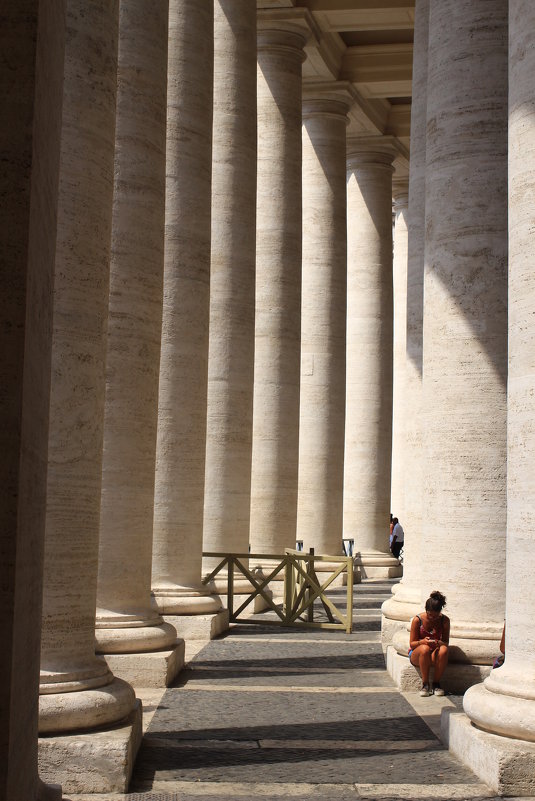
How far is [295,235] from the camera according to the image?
160m

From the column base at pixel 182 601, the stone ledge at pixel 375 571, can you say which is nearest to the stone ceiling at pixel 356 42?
the stone ledge at pixel 375 571

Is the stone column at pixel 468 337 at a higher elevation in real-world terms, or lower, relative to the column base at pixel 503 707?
higher

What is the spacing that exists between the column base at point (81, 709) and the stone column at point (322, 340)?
382 ft

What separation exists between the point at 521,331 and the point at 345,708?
34.4m

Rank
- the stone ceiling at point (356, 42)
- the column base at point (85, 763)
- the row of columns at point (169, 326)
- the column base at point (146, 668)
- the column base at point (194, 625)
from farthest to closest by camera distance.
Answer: the stone ceiling at point (356, 42) < the column base at point (194, 625) < the column base at point (146, 668) < the row of columns at point (169, 326) < the column base at point (85, 763)

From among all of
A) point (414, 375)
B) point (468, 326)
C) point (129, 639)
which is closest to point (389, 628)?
point (414, 375)

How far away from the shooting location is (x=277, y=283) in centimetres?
15900

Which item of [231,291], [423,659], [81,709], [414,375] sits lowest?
[423,659]

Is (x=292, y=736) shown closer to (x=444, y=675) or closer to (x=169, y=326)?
(x=444, y=675)

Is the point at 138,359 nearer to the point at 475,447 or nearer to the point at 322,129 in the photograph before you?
the point at 475,447

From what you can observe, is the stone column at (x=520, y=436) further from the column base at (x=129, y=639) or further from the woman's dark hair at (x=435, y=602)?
the column base at (x=129, y=639)

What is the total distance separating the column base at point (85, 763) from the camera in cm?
5628

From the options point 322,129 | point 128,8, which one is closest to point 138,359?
point 128,8

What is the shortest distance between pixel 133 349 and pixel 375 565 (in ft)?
396
